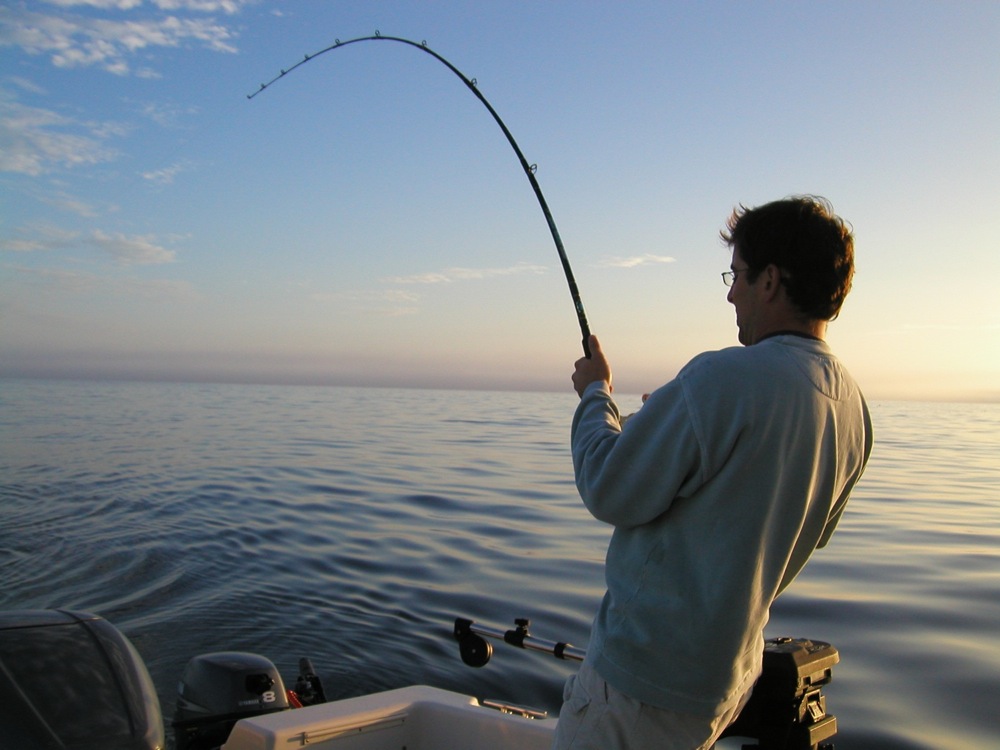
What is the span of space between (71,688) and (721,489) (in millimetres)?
2192

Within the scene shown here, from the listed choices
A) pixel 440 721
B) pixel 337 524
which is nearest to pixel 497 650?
pixel 440 721

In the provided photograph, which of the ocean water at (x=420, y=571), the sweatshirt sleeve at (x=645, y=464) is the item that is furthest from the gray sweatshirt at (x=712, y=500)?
the ocean water at (x=420, y=571)

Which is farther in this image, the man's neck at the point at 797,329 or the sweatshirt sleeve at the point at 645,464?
the man's neck at the point at 797,329

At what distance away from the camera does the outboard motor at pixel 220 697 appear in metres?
3.09

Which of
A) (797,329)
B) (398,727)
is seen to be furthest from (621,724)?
(398,727)

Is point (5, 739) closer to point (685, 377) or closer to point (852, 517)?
point (685, 377)

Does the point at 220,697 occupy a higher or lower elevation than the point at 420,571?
higher

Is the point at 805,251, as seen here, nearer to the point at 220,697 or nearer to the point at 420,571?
the point at 220,697

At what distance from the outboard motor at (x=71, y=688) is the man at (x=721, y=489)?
160 centimetres

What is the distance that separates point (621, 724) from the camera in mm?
1512

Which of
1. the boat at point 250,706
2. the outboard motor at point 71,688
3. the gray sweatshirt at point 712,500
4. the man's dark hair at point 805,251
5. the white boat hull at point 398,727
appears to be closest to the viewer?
the gray sweatshirt at point 712,500

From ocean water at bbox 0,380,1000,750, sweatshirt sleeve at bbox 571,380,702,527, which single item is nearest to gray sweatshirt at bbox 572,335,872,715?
sweatshirt sleeve at bbox 571,380,702,527

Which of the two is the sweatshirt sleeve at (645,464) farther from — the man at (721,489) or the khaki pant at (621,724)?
the khaki pant at (621,724)

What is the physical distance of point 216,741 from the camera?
3084 millimetres
